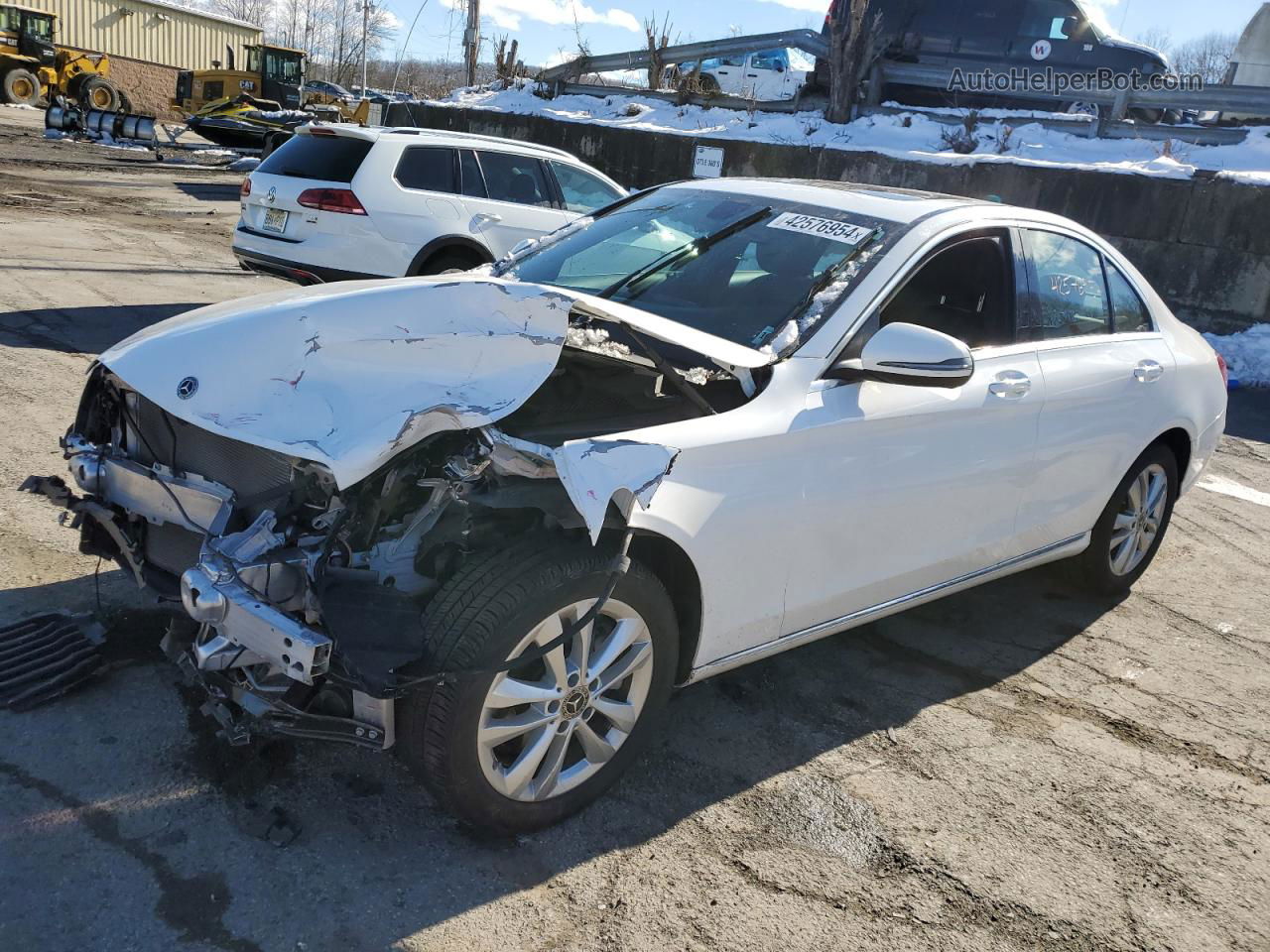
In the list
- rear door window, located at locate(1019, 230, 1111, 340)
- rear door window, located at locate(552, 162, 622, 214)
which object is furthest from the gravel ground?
rear door window, located at locate(552, 162, 622, 214)

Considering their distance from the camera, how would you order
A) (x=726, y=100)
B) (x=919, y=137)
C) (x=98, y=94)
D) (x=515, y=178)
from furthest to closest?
(x=98, y=94), (x=726, y=100), (x=919, y=137), (x=515, y=178)

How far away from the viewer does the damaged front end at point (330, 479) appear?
261 centimetres

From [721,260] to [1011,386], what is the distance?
1.18 metres

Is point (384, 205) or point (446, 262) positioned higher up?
point (384, 205)

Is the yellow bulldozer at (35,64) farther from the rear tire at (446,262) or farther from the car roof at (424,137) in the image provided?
the rear tire at (446,262)

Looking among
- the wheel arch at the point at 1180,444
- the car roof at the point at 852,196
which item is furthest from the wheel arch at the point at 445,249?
the wheel arch at the point at 1180,444

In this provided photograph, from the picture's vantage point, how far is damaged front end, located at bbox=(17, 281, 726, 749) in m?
2.61

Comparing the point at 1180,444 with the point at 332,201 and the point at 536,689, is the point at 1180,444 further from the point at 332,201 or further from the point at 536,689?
the point at 332,201

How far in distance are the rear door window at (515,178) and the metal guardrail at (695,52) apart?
344 inches

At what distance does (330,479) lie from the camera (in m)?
2.81

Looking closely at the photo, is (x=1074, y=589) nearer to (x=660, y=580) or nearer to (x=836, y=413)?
(x=836, y=413)

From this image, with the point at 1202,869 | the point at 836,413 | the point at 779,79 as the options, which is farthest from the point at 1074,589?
the point at 779,79

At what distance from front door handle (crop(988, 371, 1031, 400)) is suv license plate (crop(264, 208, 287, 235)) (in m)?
6.27

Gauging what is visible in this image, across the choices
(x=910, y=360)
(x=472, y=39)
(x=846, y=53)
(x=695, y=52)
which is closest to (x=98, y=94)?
(x=472, y=39)
